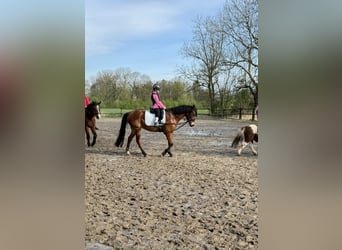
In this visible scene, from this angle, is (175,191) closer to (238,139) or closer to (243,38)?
(238,139)

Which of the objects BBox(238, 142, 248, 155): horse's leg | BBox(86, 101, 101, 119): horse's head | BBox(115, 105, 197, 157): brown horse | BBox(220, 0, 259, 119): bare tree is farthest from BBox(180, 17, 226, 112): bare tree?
BBox(86, 101, 101, 119): horse's head

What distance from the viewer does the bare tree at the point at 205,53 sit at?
5.30ft

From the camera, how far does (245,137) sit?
1568mm

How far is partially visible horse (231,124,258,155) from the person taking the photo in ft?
4.85

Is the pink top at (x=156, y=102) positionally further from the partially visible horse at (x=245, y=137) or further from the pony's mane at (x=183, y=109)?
the partially visible horse at (x=245, y=137)

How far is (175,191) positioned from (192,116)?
1.32ft

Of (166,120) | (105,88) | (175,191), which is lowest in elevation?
(175,191)

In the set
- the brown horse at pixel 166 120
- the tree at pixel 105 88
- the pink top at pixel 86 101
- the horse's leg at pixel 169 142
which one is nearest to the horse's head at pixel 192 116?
the brown horse at pixel 166 120

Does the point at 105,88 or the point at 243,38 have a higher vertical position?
the point at 243,38

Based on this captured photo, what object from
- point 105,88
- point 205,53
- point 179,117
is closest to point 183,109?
point 179,117

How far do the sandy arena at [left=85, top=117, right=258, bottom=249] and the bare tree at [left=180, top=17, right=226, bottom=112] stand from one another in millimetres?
230

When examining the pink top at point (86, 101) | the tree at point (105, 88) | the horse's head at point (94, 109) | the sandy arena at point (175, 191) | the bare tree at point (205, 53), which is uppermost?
the bare tree at point (205, 53)

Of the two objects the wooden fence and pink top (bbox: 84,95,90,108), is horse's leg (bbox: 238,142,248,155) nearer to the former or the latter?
the wooden fence
